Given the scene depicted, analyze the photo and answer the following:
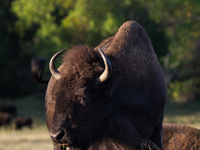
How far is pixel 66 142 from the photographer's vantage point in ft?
13.7

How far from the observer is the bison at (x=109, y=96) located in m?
4.34

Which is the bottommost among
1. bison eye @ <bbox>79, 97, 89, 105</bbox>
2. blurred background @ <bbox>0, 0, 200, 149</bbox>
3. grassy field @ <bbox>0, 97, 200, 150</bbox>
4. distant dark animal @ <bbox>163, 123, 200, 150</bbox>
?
grassy field @ <bbox>0, 97, 200, 150</bbox>

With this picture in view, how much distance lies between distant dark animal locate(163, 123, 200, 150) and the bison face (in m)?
1.66

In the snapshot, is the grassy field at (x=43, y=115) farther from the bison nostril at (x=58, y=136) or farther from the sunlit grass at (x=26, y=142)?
the bison nostril at (x=58, y=136)

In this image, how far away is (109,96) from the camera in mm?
4648

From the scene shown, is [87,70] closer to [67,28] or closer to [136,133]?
[136,133]

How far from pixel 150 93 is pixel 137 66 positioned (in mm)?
Result: 439

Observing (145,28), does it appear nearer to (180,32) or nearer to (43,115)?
(180,32)

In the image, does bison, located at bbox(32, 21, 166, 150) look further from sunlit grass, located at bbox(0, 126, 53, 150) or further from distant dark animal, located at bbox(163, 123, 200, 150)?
sunlit grass, located at bbox(0, 126, 53, 150)

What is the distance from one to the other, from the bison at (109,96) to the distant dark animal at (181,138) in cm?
75

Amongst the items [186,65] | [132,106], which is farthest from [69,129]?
[186,65]

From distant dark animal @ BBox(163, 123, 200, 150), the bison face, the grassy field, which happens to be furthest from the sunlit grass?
the bison face

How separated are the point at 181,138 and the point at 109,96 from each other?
210cm

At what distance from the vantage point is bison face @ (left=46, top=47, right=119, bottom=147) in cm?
422
